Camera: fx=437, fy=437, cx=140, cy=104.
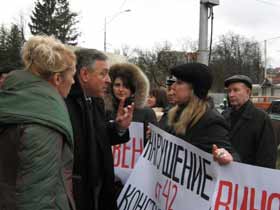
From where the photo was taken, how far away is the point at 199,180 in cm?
283

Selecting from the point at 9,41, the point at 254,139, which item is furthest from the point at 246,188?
the point at 9,41

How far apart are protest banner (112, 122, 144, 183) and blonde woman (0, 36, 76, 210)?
1.88 m

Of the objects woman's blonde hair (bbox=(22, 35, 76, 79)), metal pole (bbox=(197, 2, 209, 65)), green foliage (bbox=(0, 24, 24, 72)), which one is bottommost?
woman's blonde hair (bbox=(22, 35, 76, 79))

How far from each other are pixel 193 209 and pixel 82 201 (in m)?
0.74

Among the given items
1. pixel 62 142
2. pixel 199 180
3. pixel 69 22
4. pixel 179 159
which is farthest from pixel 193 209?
pixel 69 22

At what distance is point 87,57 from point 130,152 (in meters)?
1.31

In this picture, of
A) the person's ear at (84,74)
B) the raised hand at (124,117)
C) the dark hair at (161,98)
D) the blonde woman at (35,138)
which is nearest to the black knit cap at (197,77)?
the raised hand at (124,117)

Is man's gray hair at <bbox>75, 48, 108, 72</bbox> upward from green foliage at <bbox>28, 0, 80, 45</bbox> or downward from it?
downward

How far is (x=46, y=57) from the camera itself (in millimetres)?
2199

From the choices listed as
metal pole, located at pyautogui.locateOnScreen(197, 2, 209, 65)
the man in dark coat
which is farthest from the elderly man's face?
metal pole, located at pyautogui.locateOnScreen(197, 2, 209, 65)

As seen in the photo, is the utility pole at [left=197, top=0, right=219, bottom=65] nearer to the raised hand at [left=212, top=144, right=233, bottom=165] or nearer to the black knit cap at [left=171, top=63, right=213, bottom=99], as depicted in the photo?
the black knit cap at [left=171, top=63, right=213, bottom=99]

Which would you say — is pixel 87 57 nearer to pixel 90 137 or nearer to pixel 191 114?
pixel 90 137

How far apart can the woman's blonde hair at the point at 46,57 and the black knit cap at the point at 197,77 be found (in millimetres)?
1089

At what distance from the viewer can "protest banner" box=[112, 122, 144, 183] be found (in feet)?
13.4
